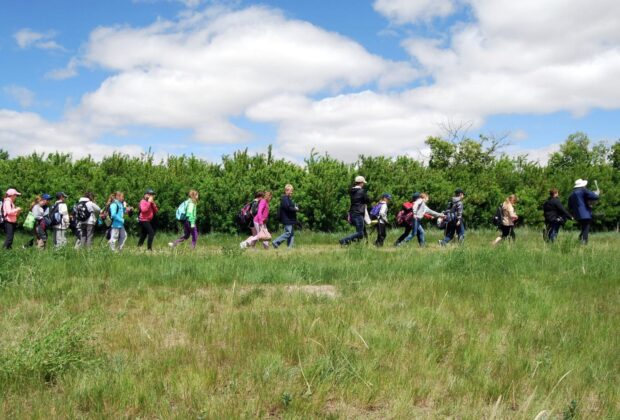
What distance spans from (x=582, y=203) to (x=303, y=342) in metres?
11.8

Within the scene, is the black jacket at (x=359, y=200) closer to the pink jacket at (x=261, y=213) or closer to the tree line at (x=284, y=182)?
the pink jacket at (x=261, y=213)

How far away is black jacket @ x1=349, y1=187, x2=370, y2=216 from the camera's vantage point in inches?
574

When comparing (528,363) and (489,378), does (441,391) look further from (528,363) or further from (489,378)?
(528,363)

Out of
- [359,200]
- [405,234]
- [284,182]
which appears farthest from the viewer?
[284,182]

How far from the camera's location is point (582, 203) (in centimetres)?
1402

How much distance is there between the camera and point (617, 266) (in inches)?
353

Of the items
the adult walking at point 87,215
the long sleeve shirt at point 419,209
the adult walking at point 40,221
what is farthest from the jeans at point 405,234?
the adult walking at point 40,221

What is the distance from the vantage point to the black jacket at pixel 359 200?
14586 mm

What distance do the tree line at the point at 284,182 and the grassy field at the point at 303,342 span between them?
38.0 feet

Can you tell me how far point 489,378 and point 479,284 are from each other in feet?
10.9

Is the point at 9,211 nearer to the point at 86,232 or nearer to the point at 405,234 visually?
the point at 86,232

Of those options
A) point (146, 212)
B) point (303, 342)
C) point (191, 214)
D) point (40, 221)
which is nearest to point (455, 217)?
point (191, 214)

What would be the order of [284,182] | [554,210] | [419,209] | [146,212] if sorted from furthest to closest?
[284,182], [419,209], [554,210], [146,212]

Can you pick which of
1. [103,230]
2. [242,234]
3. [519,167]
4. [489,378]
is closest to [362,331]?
[489,378]
